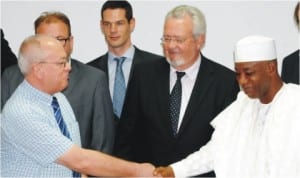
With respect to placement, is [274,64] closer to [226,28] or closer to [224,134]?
[224,134]

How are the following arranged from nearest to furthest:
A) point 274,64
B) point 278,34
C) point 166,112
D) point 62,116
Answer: point 274,64 → point 62,116 → point 166,112 → point 278,34

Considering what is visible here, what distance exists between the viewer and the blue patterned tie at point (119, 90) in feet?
13.4

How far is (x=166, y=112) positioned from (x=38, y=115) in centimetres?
92

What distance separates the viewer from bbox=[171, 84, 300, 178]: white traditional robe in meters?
2.83

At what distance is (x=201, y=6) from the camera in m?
4.80

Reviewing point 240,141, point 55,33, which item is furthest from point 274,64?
point 55,33

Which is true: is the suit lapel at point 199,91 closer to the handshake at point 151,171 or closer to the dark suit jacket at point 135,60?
the handshake at point 151,171

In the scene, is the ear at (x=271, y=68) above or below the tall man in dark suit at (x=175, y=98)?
above

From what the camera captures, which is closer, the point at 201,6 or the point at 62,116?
the point at 62,116

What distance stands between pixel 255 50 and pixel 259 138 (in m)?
0.41

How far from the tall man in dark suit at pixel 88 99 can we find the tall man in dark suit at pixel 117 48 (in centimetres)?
36

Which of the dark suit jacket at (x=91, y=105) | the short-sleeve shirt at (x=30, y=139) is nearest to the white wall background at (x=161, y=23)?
the dark suit jacket at (x=91, y=105)

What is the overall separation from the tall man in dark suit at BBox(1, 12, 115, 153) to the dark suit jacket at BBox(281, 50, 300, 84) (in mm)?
1094

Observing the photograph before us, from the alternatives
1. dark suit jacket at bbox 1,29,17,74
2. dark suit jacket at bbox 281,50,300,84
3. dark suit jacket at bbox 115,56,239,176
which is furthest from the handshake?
dark suit jacket at bbox 1,29,17,74
